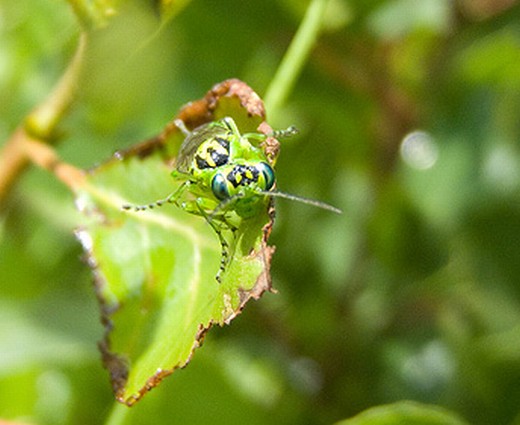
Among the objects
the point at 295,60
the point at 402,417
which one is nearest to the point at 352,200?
the point at 295,60

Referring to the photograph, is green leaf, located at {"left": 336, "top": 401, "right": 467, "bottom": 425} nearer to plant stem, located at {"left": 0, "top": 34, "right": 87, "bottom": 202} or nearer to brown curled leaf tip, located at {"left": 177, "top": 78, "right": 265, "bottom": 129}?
brown curled leaf tip, located at {"left": 177, "top": 78, "right": 265, "bottom": 129}

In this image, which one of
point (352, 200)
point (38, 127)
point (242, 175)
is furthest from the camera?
point (352, 200)

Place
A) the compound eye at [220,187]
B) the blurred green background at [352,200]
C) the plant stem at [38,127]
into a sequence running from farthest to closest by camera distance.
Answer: the blurred green background at [352,200]
the plant stem at [38,127]
the compound eye at [220,187]

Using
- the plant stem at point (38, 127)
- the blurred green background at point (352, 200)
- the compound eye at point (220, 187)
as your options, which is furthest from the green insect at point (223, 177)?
the blurred green background at point (352, 200)

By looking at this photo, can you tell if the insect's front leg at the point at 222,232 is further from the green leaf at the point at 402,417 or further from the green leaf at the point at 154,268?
the green leaf at the point at 402,417

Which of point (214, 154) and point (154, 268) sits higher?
point (214, 154)

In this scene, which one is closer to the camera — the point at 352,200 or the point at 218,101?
the point at 218,101

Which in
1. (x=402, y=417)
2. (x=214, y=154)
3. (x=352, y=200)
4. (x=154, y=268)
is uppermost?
(x=214, y=154)

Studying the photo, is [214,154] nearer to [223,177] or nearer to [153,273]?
[223,177]
